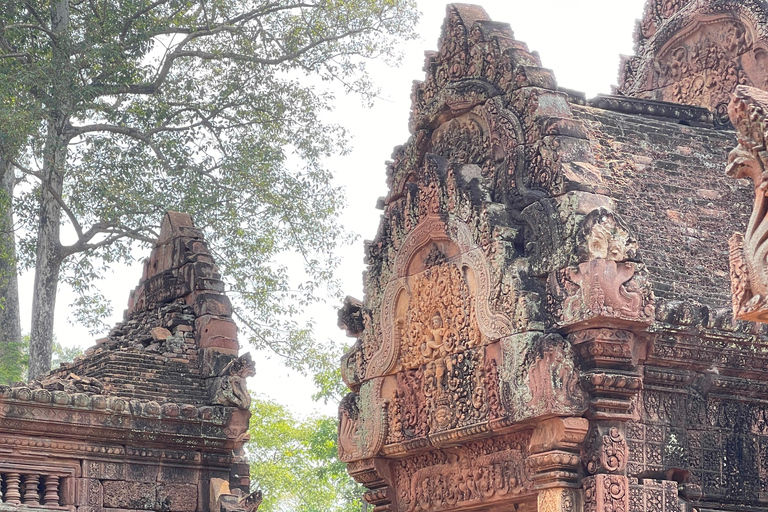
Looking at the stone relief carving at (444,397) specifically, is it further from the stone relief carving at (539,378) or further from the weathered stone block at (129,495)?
the weathered stone block at (129,495)

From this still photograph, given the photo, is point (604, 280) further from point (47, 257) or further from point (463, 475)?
point (47, 257)

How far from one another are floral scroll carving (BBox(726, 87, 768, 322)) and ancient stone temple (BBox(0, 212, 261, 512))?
655 cm

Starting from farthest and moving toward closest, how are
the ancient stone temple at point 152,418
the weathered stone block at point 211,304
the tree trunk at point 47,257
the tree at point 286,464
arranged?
the tree at point 286,464, the tree trunk at point 47,257, the weathered stone block at point 211,304, the ancient stone temple at point 152,418

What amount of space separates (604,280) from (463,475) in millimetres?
2284

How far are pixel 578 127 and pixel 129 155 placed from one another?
13.4 metres

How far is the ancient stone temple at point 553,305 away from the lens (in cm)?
919

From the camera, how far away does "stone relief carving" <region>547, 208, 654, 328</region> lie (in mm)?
9047

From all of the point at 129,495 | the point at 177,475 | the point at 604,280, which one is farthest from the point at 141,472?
the point at 604,280

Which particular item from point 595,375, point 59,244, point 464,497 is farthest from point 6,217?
point 595,375

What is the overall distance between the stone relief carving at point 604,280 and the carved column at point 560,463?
71cm

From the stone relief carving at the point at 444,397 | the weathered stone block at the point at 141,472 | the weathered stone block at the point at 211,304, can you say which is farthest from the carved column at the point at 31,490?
the stone relief carving at the point at 444,397

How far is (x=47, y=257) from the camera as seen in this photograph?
20531 mm

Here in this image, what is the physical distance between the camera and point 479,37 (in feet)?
35.7

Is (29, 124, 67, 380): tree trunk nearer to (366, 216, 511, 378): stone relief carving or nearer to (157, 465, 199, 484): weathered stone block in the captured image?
(157, 465, 199, 484): weathered stone block
